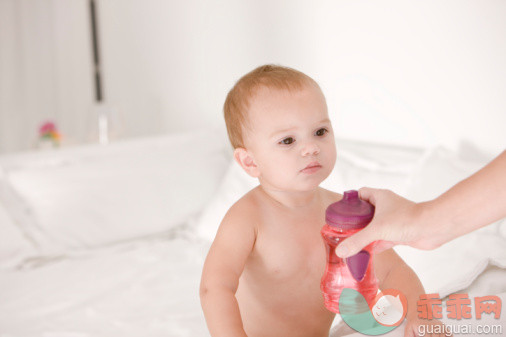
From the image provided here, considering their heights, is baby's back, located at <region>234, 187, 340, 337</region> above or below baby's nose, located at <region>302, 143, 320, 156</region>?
below

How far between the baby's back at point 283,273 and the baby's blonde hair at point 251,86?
0.14 m

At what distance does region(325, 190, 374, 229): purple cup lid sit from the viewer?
68 cm

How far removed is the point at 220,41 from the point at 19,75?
207 cm

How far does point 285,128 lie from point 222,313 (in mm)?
319

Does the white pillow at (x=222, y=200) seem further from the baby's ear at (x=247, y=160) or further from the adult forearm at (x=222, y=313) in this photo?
the adult forearm at (x=222, y=313)

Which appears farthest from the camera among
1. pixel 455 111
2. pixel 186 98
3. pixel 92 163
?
pixel 186 98

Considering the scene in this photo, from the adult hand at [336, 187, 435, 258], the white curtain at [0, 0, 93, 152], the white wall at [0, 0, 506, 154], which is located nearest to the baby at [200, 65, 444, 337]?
the adult hand at [336, 187, 435, 258]

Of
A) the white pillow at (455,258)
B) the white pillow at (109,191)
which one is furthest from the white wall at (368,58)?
the white pillow at (109,191)

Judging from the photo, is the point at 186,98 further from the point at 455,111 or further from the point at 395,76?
the point at 455,111

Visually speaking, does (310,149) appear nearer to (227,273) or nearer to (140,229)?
(227,273)

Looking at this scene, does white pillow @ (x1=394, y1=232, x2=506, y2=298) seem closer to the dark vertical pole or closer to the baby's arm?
the baby's arm

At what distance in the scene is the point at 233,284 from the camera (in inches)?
34.7

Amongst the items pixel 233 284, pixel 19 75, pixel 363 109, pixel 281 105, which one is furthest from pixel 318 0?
pixel 19 75

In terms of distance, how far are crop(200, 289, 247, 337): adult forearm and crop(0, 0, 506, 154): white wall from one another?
0.85m
